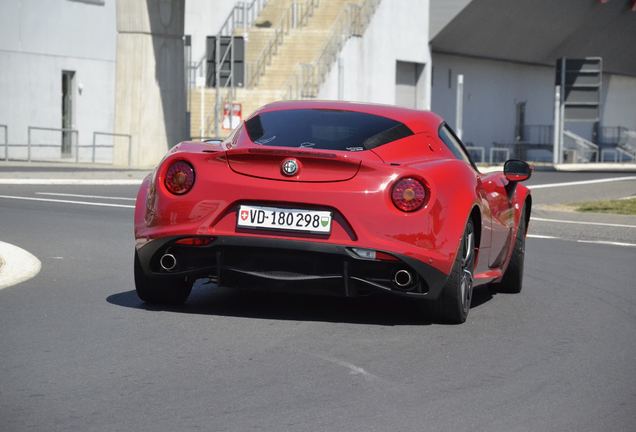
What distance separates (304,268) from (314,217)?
300 millimetres

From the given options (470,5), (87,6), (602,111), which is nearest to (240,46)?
(87,6)

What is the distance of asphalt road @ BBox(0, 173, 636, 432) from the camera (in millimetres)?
5238

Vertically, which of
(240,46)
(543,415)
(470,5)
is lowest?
(543,415)

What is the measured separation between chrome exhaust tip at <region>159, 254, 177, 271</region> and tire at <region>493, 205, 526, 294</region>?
2.88 m

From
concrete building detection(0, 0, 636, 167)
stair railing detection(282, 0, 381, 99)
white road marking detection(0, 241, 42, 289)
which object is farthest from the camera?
stair railing detection(282, 0, 381, 99)

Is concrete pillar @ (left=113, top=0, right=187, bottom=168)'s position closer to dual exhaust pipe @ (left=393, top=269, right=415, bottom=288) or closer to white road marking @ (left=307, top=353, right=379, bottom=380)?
dual exhaust pipe @ (left=393, top=269, right=415, bottom=288)

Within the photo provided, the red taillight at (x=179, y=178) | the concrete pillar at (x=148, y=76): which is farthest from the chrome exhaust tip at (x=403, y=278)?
the concrete pillar at (x=148, y=76)

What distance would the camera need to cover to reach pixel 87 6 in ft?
139

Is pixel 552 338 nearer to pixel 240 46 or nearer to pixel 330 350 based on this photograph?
pixel 330 350

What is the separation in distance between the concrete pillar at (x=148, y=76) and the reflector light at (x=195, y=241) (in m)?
28.0

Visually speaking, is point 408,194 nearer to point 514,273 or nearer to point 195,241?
point 195,241

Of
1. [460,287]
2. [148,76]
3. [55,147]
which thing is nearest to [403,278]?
[460,287]

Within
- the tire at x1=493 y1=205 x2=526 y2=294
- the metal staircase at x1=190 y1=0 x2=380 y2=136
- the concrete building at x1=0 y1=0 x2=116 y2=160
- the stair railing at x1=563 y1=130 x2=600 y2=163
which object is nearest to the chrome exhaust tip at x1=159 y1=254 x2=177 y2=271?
the tire at x1=493 y1=205 x2=526 y2=294

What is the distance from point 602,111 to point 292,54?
26393mm
